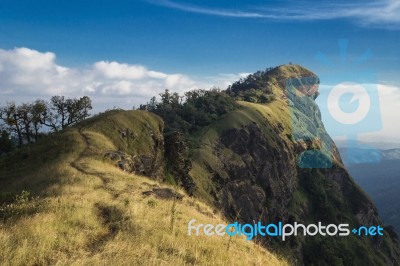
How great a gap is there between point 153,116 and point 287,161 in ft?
344

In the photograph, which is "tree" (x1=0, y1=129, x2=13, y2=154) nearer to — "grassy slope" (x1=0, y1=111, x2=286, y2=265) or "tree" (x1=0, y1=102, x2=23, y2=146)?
"tree" (x1=0, y1=102, x2=23, y2=146)

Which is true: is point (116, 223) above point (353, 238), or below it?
above

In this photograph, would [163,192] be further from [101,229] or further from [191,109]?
[191,109]

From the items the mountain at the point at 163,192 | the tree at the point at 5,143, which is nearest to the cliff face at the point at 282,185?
the mountain at the point at 163,192

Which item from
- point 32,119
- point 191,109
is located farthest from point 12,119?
point 191,109

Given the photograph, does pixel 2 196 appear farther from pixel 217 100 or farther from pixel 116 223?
pixel 217 100

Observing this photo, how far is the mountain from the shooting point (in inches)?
525

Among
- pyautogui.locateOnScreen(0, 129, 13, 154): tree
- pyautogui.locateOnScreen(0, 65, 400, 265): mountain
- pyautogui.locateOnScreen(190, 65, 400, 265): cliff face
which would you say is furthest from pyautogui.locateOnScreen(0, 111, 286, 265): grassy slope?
pyautogui.locateOnScreen(0, 129, 13, 154): tree

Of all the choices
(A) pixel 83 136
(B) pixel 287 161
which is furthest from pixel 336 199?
(A) pixel 83 136

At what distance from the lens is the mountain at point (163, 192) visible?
525 inches

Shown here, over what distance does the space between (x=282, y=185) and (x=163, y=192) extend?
12363 centimetres

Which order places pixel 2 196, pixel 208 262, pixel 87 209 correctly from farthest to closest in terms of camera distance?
pixel 2 196, pixel 87 209, pixel 208 262

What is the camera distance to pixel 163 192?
27.0m

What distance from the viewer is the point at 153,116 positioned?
62.8 meters
